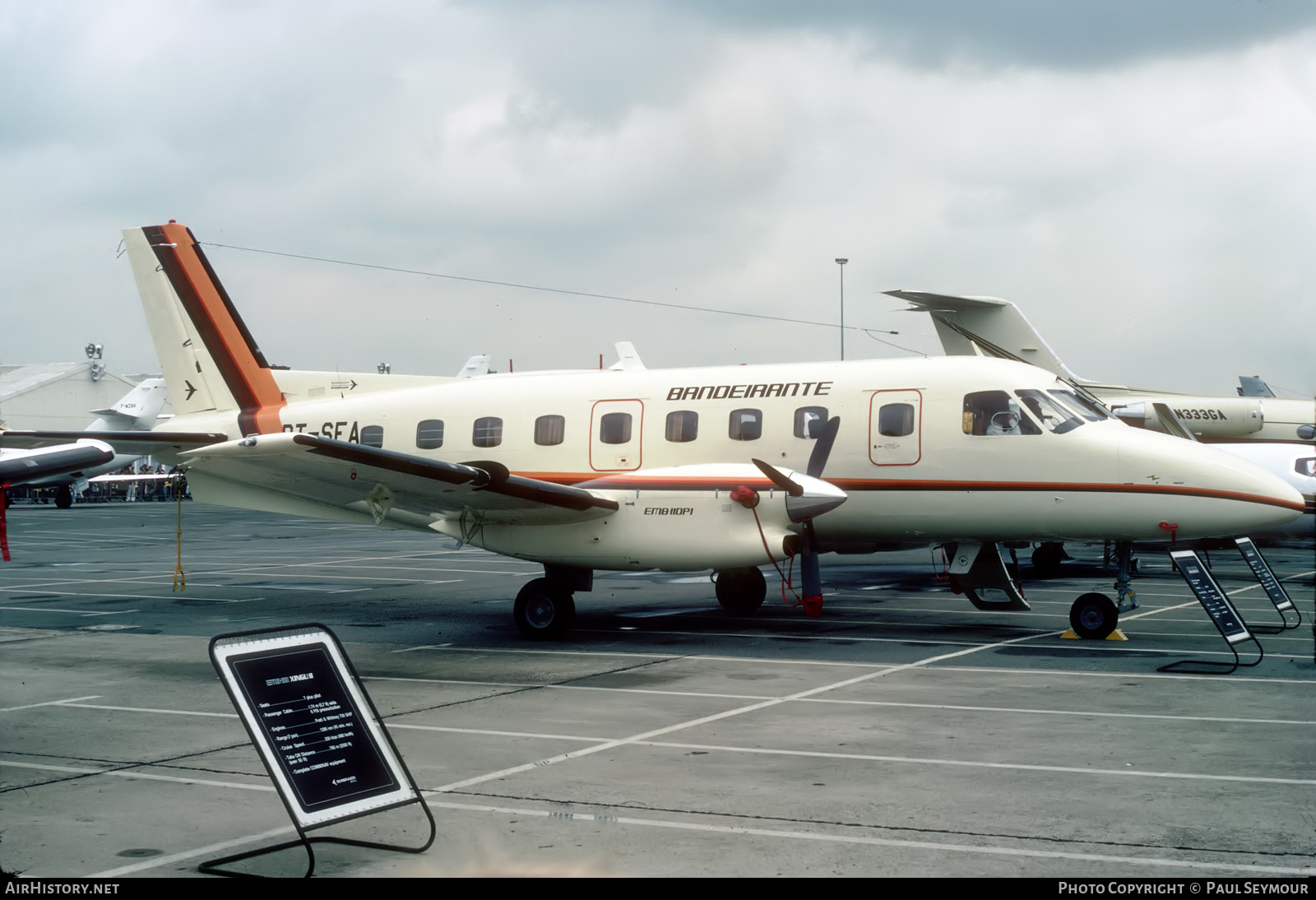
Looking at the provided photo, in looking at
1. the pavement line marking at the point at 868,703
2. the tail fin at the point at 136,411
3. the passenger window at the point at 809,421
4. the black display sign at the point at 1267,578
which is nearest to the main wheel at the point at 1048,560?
the black display sign at the point at 1267,578

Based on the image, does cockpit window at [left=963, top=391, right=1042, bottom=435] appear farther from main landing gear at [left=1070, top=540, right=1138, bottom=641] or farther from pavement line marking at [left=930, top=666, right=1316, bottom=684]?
pavement line marking at [left=930, top=666, right=1316, bottom=684]

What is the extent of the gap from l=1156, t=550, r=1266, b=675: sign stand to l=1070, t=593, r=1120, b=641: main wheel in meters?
1.51

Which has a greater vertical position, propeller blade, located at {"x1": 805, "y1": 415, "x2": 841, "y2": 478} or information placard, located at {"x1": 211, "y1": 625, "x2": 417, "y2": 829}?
propeller blade, located at {"x1": 805, "y1": 415, "x2": 841, "y2": 478}

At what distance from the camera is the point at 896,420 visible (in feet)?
48.2

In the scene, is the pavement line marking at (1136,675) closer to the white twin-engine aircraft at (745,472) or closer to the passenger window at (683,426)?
the white twin-engine aircraft at (745,472)

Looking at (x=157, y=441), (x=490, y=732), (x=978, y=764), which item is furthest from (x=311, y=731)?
(x=157, y=441)

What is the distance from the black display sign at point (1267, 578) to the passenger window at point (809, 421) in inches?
227

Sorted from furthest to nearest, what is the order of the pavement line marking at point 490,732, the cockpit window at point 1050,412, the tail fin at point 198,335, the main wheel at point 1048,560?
the main wheel at point 1048,560
the tail fin at point 198,335
the cockpit window at point 1050,412
the pavement line marking at point 490,732

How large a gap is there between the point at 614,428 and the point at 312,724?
10.4 metres

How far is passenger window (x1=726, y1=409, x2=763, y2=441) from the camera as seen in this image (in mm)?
15328

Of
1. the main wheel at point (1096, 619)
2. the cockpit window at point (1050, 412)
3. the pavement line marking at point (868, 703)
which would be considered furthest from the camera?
the cockpit window at point (1050, 412)

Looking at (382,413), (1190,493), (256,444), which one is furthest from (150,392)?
(1190,493)

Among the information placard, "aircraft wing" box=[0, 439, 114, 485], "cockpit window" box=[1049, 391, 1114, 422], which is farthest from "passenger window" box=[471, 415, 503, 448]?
"aircraft wing" box=[0, 439, 114, 485]

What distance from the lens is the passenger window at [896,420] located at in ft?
48.1
